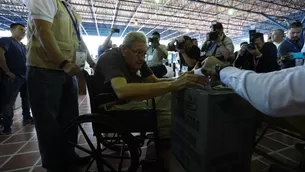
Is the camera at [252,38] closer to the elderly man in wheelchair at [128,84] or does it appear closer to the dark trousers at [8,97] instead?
the elderly man in wheelchair at [128,84]

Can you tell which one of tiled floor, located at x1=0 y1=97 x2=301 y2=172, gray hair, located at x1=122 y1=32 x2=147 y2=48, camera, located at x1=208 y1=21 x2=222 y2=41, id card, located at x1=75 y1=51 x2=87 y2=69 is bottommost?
tiled floor, located at x1=0 y1=97 x2=301 y2=172

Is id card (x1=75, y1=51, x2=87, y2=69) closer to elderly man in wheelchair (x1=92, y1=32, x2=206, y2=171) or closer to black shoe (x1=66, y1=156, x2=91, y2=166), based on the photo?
elderly man in wheelchair (x1=92, y1=32, x2=206, y2=171)

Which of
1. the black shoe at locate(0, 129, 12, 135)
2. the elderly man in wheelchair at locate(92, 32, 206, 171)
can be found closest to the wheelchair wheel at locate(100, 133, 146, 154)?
the elderly man in wheelchair at locate(92, 32, 206, 171)

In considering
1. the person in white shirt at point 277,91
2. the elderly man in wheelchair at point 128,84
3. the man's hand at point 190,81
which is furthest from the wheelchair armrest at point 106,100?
the person in white shirt at point 277,91

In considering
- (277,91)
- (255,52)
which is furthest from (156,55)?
(277,91)

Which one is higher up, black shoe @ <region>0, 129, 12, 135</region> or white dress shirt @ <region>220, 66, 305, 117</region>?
white dress shirt @ <region>220, 66, 305, 117</region>

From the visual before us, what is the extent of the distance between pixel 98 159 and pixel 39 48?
783 mm

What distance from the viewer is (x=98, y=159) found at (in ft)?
3.92

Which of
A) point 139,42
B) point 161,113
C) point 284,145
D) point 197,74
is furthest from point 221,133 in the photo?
point 284,145

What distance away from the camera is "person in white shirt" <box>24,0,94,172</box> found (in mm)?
1067

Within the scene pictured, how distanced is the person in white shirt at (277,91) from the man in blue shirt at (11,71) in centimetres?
269

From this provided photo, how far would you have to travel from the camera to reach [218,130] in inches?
29.1

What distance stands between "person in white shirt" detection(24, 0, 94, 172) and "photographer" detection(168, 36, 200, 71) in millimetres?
1092

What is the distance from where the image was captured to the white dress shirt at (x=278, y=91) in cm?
45
